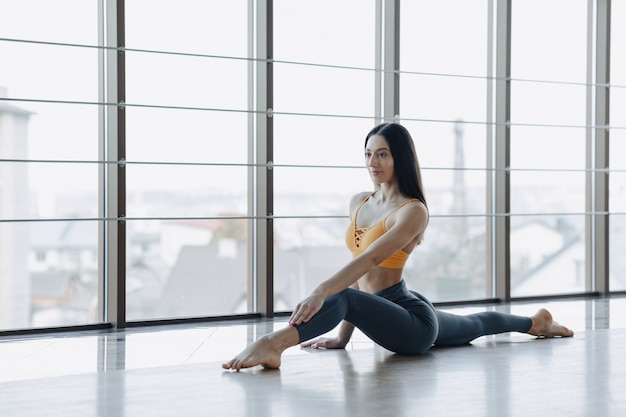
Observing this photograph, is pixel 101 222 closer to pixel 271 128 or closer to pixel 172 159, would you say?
pixel 172 159

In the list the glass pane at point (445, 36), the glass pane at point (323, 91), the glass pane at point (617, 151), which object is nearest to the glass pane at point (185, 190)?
the glass pane at point (323, 91)

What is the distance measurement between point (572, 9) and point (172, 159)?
2.83m

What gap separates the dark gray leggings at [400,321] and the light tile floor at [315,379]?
0.18 ft

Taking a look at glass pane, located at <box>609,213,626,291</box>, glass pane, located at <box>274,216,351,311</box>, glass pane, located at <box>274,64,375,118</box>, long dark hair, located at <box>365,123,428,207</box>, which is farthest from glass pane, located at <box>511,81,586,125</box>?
long dark hair, located at <box>365,123,428,207</box>

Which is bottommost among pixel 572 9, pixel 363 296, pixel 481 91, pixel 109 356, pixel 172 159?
pixel 109 356

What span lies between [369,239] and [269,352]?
597 mm

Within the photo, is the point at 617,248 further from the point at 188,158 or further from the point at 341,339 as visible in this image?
the point at 341,339

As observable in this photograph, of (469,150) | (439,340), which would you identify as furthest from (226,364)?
(469,150)

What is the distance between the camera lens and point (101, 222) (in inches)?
164

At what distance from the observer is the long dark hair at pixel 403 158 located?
300cm

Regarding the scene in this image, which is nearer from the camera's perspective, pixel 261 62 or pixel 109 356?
pixel 109 356

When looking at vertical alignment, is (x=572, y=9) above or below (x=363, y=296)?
above

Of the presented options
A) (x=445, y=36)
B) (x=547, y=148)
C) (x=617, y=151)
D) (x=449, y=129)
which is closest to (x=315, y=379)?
(x=449, y=129)

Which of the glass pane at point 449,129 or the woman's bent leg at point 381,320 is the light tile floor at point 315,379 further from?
the glass pane at point 449,129
